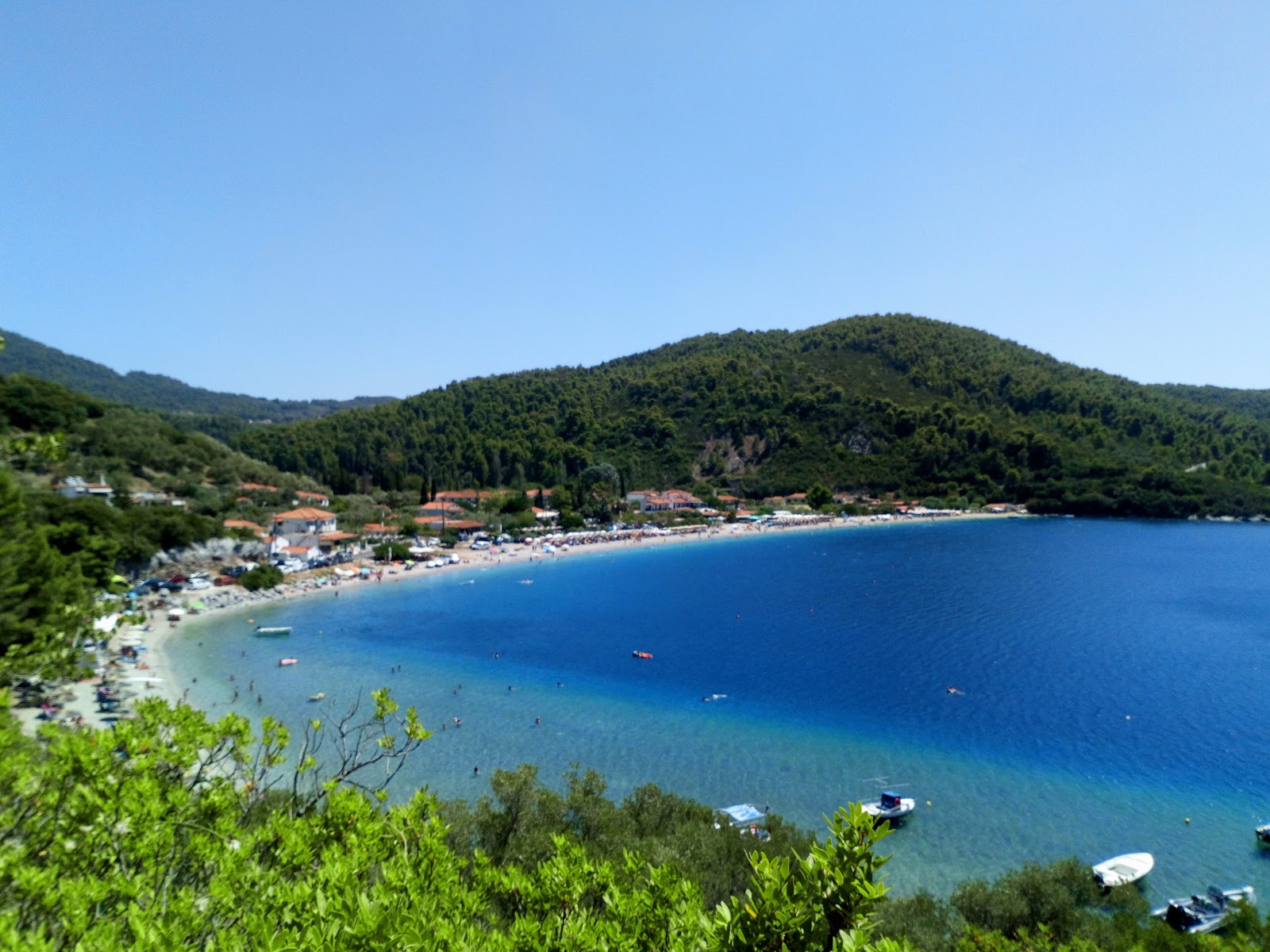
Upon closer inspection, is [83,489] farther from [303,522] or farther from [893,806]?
[893,806]

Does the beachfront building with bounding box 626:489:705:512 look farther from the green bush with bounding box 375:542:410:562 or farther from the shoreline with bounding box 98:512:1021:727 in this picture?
the green bush with bounding box 375:542:410:562

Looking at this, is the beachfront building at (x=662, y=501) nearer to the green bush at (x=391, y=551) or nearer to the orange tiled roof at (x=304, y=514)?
the green bush at (x=391, y=551)

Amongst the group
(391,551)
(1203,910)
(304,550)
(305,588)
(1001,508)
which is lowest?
(1203,910)

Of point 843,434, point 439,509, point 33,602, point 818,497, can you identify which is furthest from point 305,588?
point 843,434

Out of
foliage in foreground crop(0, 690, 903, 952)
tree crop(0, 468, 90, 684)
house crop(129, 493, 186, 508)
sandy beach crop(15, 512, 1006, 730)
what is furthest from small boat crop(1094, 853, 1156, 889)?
house crop(129, 493, 186, 508)

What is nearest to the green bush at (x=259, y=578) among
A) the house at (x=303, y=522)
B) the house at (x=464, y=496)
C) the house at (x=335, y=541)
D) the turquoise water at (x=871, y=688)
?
the turquoise water at (x=871, y=688)

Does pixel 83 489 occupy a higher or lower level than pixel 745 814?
higher
